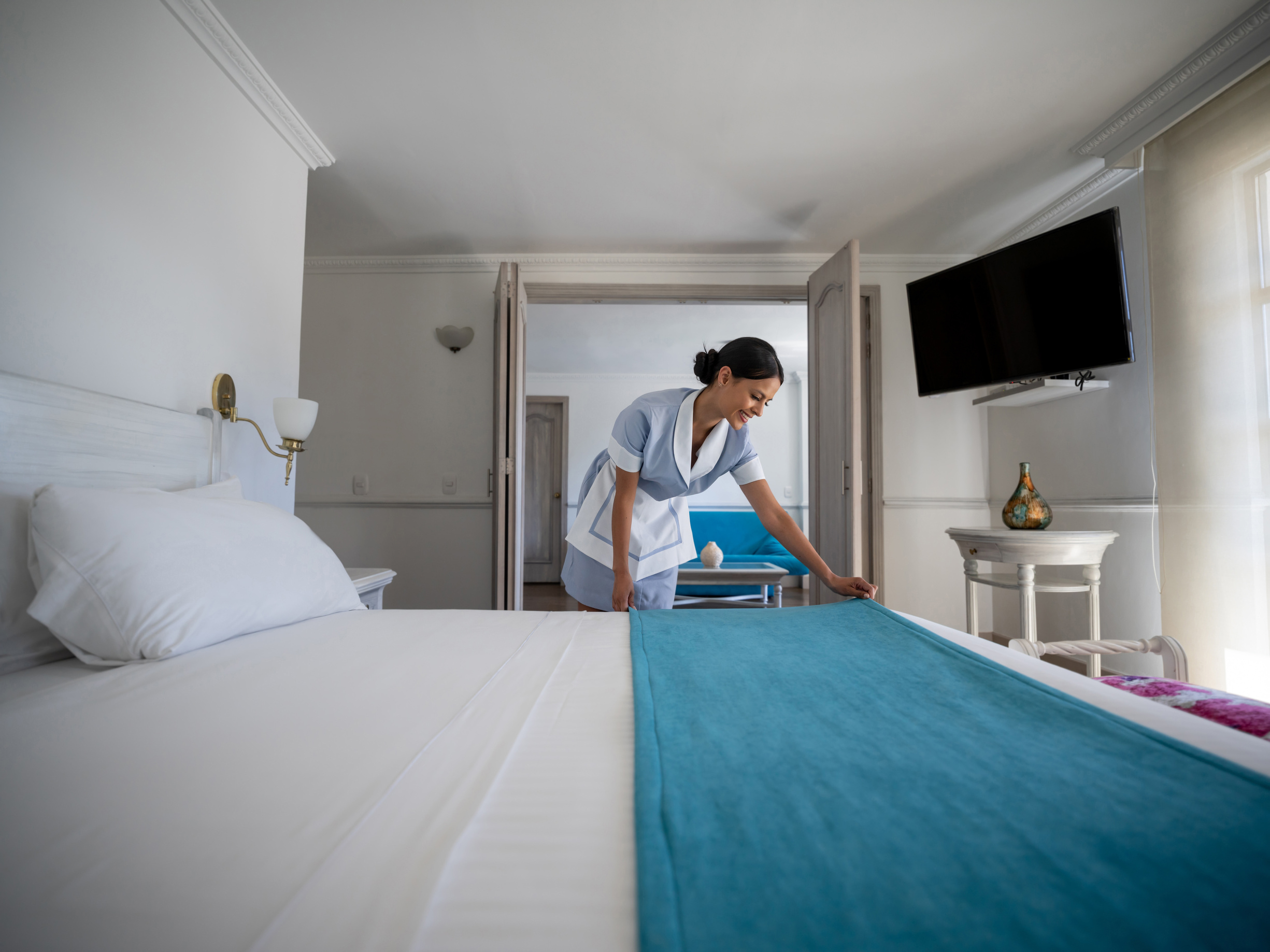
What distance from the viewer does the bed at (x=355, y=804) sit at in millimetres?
406

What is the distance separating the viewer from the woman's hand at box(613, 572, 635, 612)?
191cm

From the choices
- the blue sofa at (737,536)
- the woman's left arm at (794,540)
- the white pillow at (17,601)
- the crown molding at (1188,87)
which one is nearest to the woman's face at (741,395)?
the woman's left arm at (794,540)

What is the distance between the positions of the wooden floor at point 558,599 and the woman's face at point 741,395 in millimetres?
3394

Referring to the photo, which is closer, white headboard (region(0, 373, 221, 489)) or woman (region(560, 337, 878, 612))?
white headboard (region(0, 373, 221, 489))

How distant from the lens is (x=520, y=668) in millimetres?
1025

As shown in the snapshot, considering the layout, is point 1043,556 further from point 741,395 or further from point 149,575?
point 149,575

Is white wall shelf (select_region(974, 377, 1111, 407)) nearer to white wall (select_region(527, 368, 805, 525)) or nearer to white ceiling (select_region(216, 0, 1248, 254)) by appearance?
white ceiling (select_region(216, 0, 1248, 254))

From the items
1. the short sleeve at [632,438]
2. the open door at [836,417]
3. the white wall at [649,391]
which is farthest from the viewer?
the white wall at [649,391]

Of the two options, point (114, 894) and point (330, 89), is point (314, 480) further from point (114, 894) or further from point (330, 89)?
point (114, 894)

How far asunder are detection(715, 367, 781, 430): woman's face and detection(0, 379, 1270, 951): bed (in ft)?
3.73

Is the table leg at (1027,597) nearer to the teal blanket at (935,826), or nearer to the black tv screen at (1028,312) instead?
the black tv screen at (1028,312)

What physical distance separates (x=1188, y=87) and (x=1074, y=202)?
2.92ft

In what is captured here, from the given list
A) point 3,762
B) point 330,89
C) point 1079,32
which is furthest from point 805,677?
point 330,89

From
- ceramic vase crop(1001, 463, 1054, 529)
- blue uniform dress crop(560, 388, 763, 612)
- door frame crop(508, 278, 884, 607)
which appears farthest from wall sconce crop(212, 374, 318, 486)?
ceramic vase crop(1001, 463, 1054, 529)
